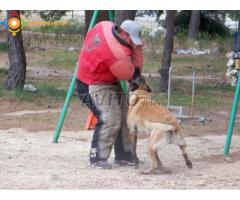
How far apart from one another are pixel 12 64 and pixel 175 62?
10.9m

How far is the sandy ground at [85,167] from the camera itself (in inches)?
264

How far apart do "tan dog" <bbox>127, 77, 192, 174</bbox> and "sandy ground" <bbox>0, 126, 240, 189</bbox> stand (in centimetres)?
12

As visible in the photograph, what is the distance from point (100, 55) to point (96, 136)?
95 centimetres

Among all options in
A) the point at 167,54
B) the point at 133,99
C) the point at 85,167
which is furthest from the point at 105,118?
the point at 167,54

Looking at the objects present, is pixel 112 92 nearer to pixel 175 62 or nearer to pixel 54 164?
pixel 54 164

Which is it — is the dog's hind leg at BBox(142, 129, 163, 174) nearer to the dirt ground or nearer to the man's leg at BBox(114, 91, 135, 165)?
the dirt ground

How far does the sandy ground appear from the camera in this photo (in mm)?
6699

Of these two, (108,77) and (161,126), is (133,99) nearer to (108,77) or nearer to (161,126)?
(108,77)

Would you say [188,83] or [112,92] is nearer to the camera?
[112,92]

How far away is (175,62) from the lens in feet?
79.3

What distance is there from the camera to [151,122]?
24.3 feet

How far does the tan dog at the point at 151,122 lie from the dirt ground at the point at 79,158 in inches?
4.8
